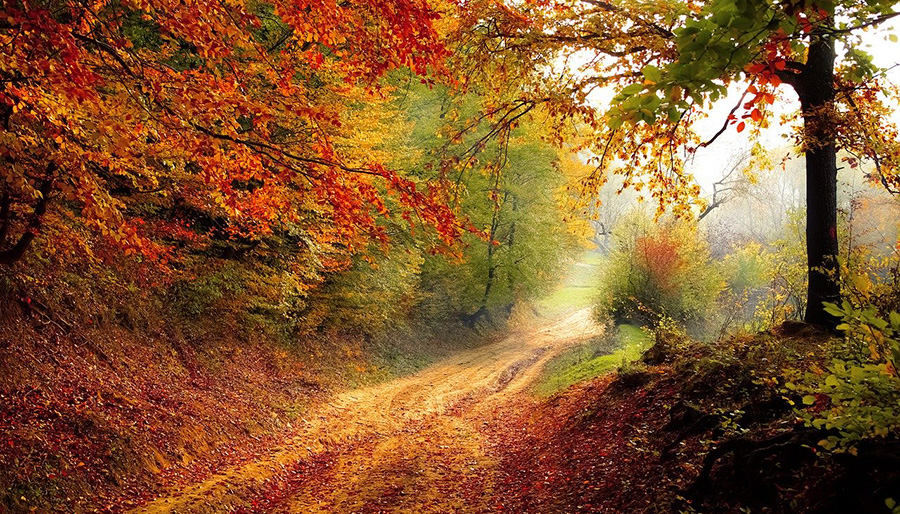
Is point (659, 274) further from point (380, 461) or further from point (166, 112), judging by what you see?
point (166, 112)

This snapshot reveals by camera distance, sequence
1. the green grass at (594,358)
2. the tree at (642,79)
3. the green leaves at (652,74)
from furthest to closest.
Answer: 1. the green grass at (594,358)
2. the tree at (642,79)
3. the green leaves at (652,74)

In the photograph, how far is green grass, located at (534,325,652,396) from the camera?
1416 centimetres

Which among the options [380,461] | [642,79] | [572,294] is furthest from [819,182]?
[572,294]

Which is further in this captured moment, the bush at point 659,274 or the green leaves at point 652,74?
the bush at point 659,274

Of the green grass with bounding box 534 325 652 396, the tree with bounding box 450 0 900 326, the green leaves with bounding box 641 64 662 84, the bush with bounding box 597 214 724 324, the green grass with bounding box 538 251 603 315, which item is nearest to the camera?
the green leaves with bounding box 641 64 662 84

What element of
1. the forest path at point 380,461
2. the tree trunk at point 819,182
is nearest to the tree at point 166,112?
the forest path at point 380,461

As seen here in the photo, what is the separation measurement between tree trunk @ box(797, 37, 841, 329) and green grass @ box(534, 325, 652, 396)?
4542mm

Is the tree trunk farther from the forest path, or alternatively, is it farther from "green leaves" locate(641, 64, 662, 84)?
"green leaves" locate(641, 64, 662, 84)

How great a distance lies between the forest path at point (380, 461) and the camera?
6816mm

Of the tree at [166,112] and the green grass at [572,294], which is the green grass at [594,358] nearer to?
the tree at [166,112]

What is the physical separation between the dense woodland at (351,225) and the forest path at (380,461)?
1.05 ft

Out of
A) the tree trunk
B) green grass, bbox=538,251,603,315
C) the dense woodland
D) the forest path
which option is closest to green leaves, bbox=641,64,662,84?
the dense woodland

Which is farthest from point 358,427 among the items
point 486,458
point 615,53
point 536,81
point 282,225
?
point 615,53

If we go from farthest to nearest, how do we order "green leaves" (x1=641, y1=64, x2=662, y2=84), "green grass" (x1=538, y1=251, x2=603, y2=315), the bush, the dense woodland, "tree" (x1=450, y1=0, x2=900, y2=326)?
"green grass" (x1=538, y1=251, x2=603, y2=315), the bush, "tree" (x1=450, y1=0, x2=900, y2=326), the dense woodland, "green leaves" (x1=641, y1=64, x2=662, y2=84)
